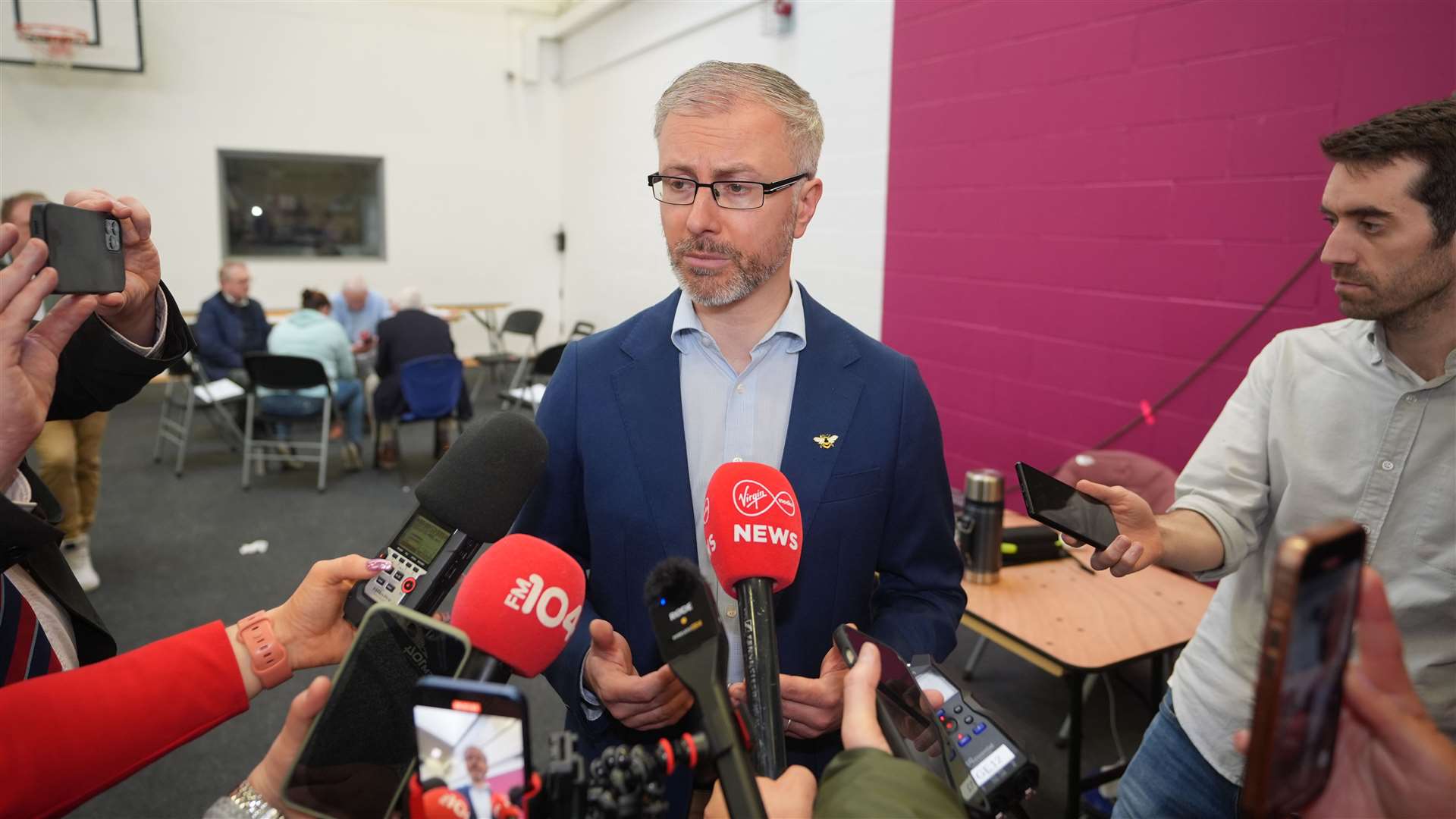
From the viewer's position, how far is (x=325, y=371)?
499 centimetres

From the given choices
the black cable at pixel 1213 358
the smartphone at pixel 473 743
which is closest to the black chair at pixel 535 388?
the black cable at pixel 1213 358

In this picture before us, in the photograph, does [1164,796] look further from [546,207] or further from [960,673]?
[546,207]

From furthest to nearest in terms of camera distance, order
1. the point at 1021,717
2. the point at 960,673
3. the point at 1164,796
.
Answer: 1. the point at 960,673
2. the point at 1021,717
3. the point at 1164,796

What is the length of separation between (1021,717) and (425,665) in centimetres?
255

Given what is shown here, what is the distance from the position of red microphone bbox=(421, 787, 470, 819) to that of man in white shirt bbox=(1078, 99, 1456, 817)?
895mm

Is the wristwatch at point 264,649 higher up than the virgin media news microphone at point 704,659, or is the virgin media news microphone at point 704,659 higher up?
the virgin media news microphone at point 704,659

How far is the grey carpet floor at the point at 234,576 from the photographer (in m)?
2.44

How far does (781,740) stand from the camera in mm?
777

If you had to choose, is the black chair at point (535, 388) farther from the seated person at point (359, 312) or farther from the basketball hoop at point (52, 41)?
the basketball hoop at point (52, 41)

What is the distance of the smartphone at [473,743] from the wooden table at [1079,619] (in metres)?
1.59

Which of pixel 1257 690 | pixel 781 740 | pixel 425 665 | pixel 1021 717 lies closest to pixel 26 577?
pixel 425 665

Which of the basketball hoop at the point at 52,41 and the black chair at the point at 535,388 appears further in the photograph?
the basketball hoop at the point at 52,41

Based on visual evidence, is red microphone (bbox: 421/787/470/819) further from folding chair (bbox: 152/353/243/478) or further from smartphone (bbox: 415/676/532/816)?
folding chair (bbox: 152/353/243/478)

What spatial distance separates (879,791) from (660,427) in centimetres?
70
